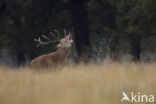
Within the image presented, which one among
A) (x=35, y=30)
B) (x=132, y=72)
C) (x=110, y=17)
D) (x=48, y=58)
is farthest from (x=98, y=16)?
(x=132, y=72)

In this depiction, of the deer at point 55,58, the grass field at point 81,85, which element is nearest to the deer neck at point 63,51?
the deer at point 55,58

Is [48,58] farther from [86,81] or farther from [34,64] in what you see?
[86,81]

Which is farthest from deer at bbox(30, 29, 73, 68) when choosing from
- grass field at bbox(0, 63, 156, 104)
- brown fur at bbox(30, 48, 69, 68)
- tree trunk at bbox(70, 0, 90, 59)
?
tree trunk at bbox(70, 0, 90, 59)

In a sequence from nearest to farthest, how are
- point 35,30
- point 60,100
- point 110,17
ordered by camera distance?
point 60,100, point 35,30, point 110,17

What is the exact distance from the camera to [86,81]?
8.86m

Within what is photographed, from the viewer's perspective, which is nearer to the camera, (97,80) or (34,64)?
(97,80)

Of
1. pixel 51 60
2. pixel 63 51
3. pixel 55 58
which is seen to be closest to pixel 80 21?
pixel 63 51

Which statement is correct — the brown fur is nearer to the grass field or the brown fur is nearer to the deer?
the deer

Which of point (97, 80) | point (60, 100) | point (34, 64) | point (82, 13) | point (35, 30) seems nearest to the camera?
point (60, 100)

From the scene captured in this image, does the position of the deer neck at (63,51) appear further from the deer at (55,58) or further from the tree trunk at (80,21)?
the tree trunk at (80,21)

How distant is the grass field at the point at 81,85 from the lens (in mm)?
7500

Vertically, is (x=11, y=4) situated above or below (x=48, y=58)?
above

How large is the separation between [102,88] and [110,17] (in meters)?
18.7

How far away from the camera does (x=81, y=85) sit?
28.2 feet
